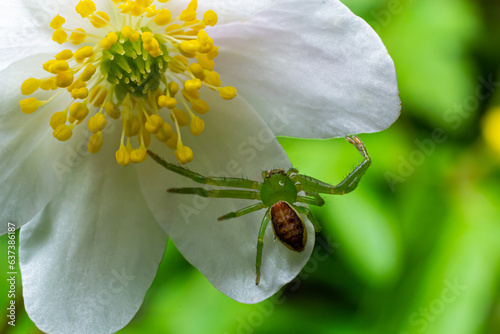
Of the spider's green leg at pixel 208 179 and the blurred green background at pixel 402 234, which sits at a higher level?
the spider's green leg at pixel 208 179

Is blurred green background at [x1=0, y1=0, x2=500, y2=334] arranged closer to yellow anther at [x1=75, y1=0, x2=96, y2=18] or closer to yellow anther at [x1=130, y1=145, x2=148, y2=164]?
yellow anther at [x1=130, y1=145, x2=148, y2=164]

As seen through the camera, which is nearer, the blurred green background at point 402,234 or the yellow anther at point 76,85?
the yellow anther at point 76,85

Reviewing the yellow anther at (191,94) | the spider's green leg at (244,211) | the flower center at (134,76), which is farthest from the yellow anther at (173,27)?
the spider's green leg at (244,211)

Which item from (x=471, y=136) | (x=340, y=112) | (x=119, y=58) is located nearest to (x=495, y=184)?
(x=471, y=136)

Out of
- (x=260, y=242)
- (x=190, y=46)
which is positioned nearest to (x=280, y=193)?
(x=260, y=242)

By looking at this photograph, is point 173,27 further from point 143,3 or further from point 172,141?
point 172,141

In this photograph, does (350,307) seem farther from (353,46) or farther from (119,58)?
(119,58)

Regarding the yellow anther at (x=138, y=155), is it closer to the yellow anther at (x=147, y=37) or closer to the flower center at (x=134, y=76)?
the flower center at (x=134, y=76)

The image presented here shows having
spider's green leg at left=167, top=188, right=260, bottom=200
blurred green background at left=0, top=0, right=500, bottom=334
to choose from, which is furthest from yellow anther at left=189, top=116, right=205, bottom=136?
blurred green background at left=0, top=0, right=500, bottom=334
